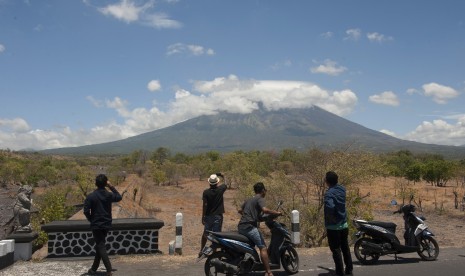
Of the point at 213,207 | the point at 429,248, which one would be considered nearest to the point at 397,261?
the point at 429,248

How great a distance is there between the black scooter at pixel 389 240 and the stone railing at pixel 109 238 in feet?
13.5

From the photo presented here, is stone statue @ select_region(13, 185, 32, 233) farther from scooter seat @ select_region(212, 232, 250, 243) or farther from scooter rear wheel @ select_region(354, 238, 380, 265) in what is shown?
scooter rear wheel @ select_region(354, 238, 380, 265)

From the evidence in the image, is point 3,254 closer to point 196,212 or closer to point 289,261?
point 289,261

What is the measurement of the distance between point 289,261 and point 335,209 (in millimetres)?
1305

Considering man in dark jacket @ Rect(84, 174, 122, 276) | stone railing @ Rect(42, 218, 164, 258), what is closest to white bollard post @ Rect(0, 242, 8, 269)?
stone railing @ Rect(42, 218, 164, 258)

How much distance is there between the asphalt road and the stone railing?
0.33m

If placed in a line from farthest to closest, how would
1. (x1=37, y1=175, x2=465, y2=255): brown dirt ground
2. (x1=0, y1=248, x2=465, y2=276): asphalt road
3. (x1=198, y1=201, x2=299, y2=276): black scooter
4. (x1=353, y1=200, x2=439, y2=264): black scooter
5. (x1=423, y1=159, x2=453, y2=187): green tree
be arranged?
(x1=423, y1=159, x2=453, y2=187): green tree, (x1=37, y1=175, x2=465, y2=255): brown dirt ground, (x1=353, y1=200, x2=439, y2=264): black scooter, (x1=0, y1=248, x2=465, y2=276): asphalt road, (x1=198, y1=201, x2=299, y2=276): black scooter

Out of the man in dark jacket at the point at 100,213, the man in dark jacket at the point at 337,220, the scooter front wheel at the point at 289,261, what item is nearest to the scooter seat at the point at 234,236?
the scooter front wheel at the point at 289,261

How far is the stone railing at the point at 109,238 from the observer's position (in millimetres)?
8664

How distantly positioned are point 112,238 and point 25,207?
5.93ft

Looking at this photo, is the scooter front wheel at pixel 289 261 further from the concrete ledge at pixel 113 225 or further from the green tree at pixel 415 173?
the green tree at pixel 415 173

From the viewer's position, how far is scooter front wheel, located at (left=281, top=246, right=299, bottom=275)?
23.8 ft

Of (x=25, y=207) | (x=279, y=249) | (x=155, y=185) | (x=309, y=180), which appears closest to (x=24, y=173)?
(x=155, y=185)

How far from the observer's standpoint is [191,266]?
7.97 metres
